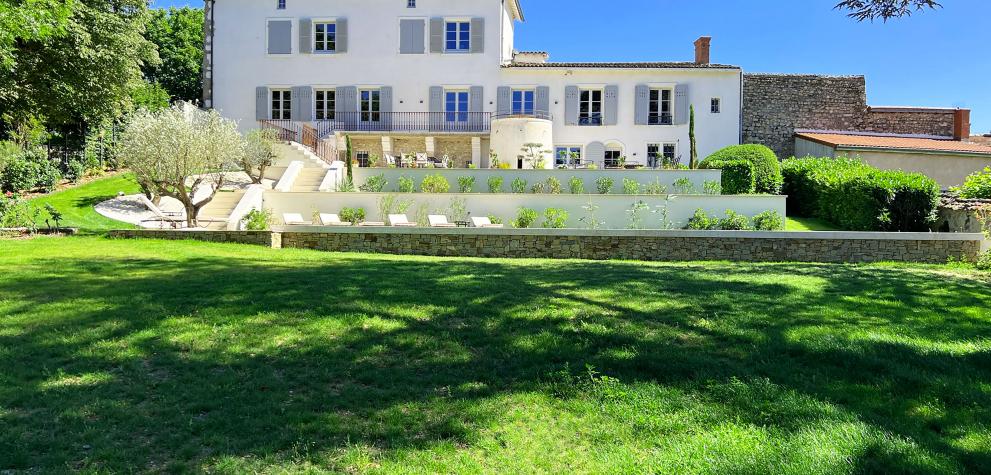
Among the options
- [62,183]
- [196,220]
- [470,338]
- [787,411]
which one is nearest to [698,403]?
[787,411]

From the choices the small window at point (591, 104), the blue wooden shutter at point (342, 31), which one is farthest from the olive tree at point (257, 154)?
the small window at point (591, 104)

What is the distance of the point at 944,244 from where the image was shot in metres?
13.9

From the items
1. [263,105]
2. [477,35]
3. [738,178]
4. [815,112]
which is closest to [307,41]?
[263,105]

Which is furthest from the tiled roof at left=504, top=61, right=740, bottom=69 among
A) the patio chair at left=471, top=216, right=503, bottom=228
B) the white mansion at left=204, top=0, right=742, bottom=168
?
the patio chair at left=471, top=216, right=503, bottom=228

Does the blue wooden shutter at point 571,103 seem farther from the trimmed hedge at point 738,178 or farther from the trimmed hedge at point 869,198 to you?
the trimmed hedge at point 869,198

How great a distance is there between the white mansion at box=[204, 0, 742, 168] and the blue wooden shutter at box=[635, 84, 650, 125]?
42mm

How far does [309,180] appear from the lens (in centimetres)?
2147

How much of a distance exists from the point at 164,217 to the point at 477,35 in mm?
16519

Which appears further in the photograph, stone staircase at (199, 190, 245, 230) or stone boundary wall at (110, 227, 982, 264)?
stone staircase at (199, 190, 245, 230)

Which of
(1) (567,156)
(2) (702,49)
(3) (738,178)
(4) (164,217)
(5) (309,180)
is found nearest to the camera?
(4) (164,217)

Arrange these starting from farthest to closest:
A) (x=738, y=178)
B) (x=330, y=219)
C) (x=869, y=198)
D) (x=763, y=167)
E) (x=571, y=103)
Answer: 1. (x=571, y=103)
2. (x=763, y=167)
3. (x=738, y=178)
4. (x=869, y=198)
5. (x=330, y=219)

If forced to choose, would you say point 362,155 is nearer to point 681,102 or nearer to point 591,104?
point 591,104

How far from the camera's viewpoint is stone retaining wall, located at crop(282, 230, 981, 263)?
45.6ft

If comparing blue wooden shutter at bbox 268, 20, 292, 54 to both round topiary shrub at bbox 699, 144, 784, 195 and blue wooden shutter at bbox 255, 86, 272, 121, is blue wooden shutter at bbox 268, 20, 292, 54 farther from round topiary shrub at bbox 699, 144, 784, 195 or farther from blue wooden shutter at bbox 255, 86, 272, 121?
round topiary shrub at bbox 699, 144, 784, 195
